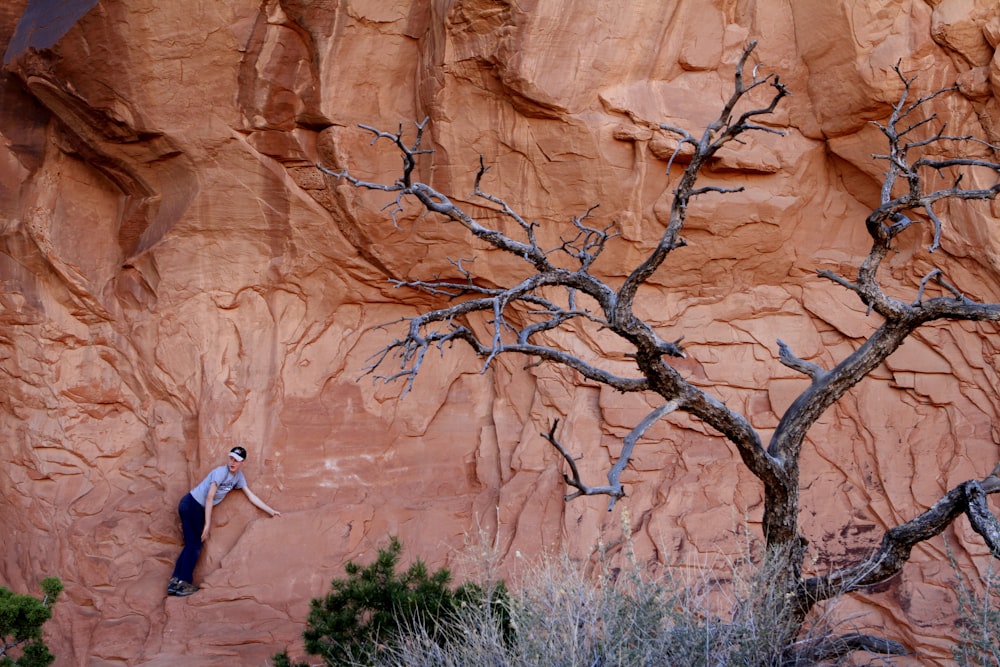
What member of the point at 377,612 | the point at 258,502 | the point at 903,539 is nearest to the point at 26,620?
the point at 377,612

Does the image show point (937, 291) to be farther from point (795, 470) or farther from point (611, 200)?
point (795, 470)

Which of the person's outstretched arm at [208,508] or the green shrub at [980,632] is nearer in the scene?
the green shrub at [980,632]

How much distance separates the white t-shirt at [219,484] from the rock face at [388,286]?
6.6 inches

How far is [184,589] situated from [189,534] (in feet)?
1.33

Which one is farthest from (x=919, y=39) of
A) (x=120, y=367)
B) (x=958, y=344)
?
(x=120, y=367)

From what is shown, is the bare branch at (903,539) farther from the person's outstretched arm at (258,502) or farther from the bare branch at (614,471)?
the person's outstretched arm at (258,502)

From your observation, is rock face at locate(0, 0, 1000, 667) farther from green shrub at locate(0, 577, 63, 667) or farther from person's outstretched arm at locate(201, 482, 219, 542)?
green shrub at locate(0, 577, 63, 667)

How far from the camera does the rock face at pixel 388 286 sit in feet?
21.3

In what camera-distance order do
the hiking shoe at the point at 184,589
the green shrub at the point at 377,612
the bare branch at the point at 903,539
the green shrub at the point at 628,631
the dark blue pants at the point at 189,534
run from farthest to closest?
the dark blue pants at the point at 189,534 < the hiking shoe at the point at 184,589 < the green shrub at the point at 377,612 < the bare branch at the point at 903,539 < the green shrub at the point at 628,631

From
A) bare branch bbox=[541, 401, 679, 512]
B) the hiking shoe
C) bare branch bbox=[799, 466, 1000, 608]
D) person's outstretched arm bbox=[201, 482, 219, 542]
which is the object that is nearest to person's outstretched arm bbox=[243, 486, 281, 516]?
person's outstretched arm bbox=[201, 482, 219, 542]

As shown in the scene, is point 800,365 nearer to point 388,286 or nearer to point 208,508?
point 388,286

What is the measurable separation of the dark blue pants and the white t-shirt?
0.18 ft

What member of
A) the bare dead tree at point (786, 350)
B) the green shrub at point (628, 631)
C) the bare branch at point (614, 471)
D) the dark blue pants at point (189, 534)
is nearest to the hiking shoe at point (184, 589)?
the dark blue pants at point (189, 534)

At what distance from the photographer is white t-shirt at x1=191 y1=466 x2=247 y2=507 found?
6828 mm
